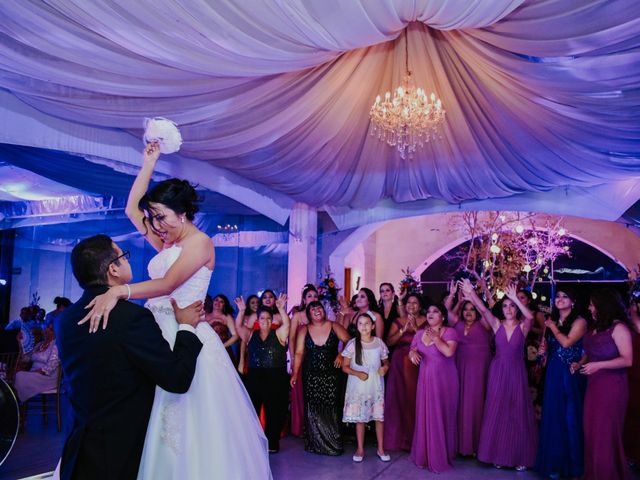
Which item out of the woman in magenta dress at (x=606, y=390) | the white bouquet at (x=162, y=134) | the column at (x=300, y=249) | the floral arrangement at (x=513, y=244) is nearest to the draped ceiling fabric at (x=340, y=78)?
the white bouquet at (x=162, y=134)

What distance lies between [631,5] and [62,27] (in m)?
3.69

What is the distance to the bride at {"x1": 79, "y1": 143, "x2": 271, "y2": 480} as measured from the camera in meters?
2.05

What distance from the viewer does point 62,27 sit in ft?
12.2

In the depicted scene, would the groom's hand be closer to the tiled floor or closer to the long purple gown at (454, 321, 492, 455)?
the tiled floor

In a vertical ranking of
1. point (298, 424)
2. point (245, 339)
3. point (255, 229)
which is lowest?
point (298, 424)

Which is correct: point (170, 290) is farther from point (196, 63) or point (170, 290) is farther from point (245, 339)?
point (245, 339)

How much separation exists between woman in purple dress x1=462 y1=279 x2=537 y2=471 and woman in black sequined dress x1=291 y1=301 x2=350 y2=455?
4.56 feet

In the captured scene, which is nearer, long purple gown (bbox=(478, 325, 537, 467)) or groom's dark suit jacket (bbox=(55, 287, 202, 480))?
groom's dark suit jacket (bbox=(55, 287, 202, 480))

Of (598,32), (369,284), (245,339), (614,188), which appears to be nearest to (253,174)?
(245,339)

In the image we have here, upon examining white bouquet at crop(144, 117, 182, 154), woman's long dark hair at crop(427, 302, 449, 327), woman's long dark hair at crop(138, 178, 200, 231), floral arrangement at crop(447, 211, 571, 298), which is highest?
floral arrangement at crop(447, 211, 571, 298)

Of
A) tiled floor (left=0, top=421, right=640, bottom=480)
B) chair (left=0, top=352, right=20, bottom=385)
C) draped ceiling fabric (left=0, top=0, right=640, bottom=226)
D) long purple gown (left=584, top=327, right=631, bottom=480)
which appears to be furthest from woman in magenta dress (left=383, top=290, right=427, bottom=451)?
chair (left=0, top=352, right=20, bottom=385)

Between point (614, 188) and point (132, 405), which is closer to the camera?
point (132, 405)

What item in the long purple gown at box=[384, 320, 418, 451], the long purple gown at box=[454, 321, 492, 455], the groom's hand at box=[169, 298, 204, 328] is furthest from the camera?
the long purple gown at box=[384, 320, 418, 451]

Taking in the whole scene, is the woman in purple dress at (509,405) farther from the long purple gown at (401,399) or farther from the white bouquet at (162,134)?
the white bouquet at (162,134)
